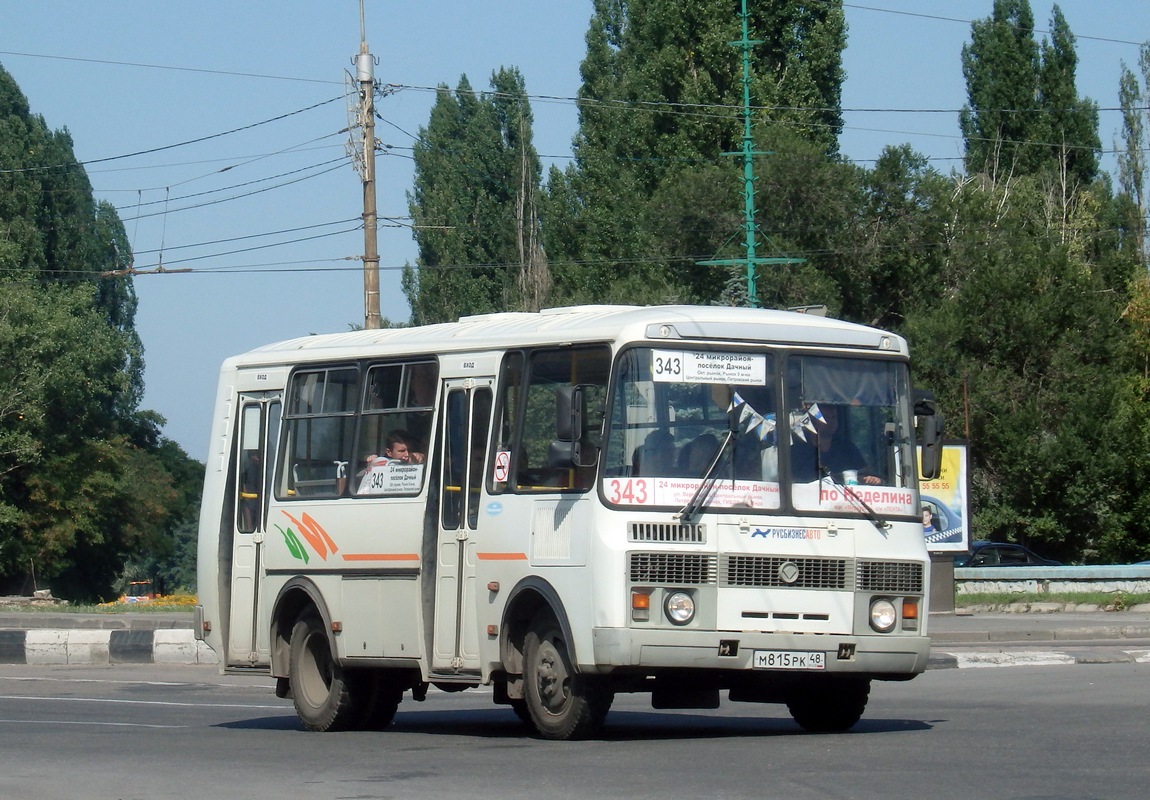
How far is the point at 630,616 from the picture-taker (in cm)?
1124

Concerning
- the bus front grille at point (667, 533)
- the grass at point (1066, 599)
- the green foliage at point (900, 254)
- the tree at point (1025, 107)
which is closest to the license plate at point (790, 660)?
the bus front grille at point (667, 533)

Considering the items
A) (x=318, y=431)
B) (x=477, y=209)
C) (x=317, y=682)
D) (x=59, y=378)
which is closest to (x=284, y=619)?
(x=317, y=682)

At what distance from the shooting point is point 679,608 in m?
11.4

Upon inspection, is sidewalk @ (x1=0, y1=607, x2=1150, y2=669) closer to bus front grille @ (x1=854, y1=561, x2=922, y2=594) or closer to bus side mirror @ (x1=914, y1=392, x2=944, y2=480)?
bus side mirror @ (x1=914, y1=392, x2=944, y2=480)

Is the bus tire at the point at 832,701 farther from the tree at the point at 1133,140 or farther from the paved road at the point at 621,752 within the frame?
the tree at the point at 1133,140

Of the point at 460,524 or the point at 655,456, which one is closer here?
the point at 655,456

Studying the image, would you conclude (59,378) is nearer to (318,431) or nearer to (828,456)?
(318,431)

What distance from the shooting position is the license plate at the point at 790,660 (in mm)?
11453

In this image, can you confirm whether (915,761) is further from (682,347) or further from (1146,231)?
(1146,231)

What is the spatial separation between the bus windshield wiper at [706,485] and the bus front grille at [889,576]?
1123 millimetres

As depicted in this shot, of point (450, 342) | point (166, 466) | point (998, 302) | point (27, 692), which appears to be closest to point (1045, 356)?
point (998, 302)

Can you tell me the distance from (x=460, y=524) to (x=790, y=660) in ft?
8.53

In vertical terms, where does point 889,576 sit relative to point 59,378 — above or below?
below

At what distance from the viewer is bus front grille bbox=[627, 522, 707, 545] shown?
1134 cm
